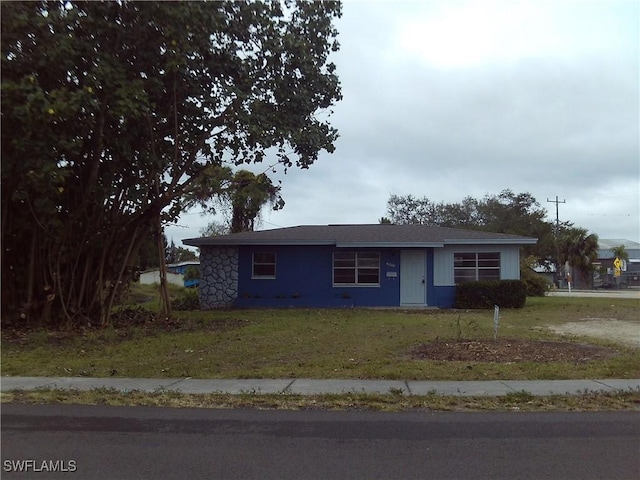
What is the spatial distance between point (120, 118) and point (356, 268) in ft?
43.6

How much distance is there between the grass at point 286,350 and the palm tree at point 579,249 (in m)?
37.8

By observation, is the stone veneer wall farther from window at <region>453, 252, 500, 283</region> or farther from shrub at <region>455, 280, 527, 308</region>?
shrub at <region>455, 280, 527, 308</region>

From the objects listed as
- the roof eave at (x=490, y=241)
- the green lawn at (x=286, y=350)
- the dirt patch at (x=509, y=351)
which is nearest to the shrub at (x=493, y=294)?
the roof eave at (x=490, y=241)

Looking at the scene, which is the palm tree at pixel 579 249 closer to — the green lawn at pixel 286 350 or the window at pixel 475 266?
the window at pixel 475 266

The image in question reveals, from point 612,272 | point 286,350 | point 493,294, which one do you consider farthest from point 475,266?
point 612,272

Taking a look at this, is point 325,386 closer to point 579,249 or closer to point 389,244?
point 389,244

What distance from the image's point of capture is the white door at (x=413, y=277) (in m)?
23.4

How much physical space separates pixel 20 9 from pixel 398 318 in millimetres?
13278

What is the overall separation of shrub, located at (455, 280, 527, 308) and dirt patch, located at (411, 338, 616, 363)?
10.0 meters

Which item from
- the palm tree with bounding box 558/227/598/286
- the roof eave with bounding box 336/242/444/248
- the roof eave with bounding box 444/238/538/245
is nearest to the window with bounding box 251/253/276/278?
the roof eave with bounding box 336/242/444/248

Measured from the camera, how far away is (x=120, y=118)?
41.0 feet

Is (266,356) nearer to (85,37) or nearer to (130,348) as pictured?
(130,348)

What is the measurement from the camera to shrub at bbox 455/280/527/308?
2244 centimetres

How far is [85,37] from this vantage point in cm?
1232
